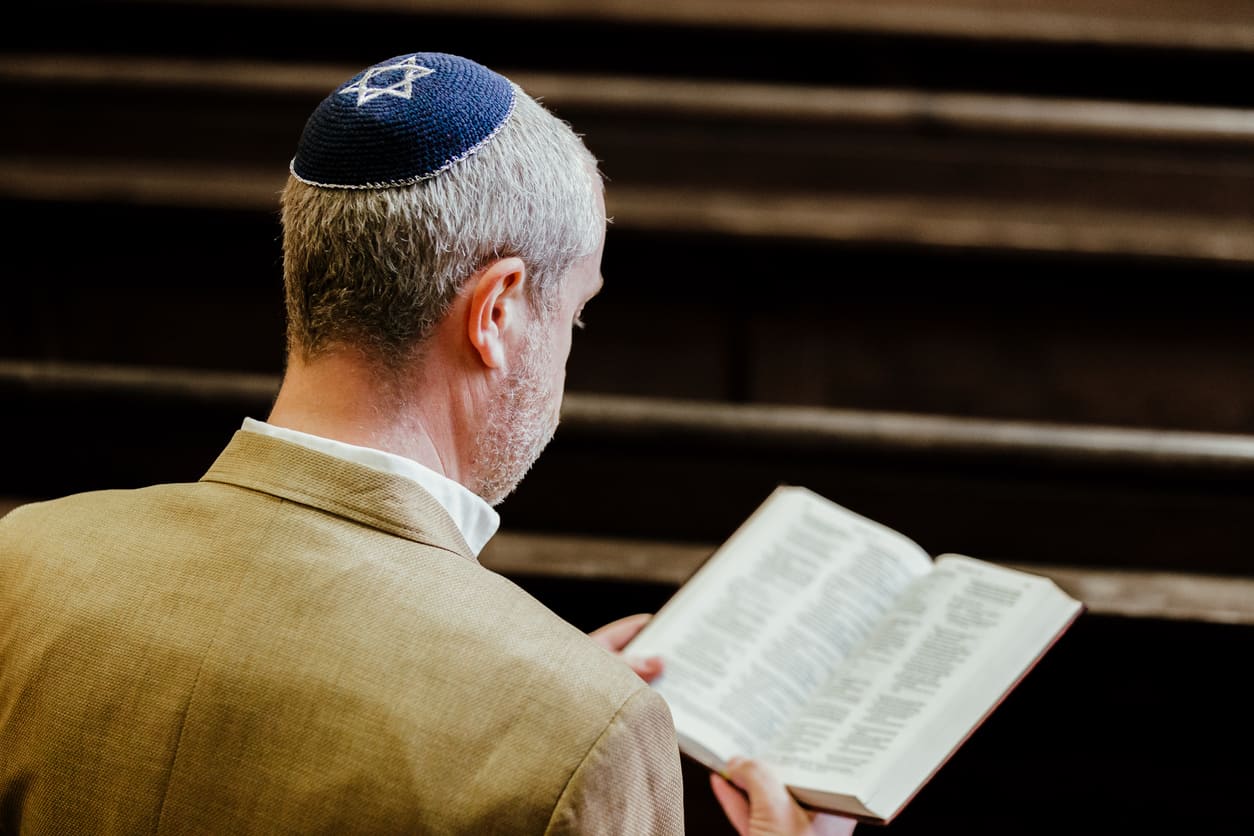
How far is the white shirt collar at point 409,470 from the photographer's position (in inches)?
32.6

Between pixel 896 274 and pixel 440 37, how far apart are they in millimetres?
1016

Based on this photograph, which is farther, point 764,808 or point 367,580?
point 764,808

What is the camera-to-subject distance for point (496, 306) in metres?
0.91

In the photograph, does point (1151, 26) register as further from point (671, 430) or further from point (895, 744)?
point (895, 744)

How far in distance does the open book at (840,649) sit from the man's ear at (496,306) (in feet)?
1.55

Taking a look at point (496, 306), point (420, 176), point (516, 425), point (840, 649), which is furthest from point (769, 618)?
point (420, 176)

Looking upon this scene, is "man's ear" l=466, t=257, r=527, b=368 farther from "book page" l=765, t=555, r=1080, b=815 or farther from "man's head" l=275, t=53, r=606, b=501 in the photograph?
"book page" l=765, t=555, r=1080, b=815

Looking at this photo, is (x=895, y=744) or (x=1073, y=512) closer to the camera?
(x=895, y=744)

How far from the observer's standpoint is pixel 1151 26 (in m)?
2.26

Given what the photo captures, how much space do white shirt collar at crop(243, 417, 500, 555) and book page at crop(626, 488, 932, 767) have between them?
13.8 inches

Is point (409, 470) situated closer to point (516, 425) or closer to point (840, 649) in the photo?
point (516, 425)

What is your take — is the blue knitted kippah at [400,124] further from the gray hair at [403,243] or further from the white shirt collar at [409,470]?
the white shirt collar at [409,470]

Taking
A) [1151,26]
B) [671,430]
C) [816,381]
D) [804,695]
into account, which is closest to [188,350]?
[671,430]

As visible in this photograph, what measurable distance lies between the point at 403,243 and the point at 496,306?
9 cm
